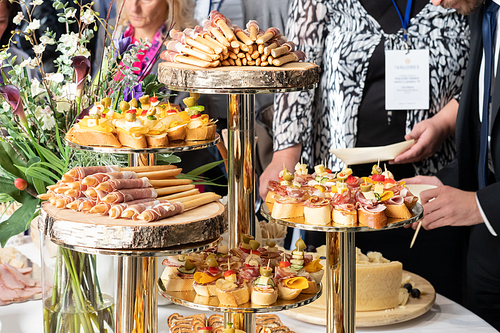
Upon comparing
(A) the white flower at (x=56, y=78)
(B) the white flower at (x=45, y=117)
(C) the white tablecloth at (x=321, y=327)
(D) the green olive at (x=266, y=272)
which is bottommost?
(C) the white tablecloth at (x=321, y=327)

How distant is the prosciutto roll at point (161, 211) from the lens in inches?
35.3

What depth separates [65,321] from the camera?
46.4 inches

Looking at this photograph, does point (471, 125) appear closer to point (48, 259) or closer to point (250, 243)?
point (250, 243)

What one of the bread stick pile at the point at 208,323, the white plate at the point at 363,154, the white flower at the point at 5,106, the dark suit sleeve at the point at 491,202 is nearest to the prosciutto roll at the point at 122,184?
the white flower at the point at 5,106

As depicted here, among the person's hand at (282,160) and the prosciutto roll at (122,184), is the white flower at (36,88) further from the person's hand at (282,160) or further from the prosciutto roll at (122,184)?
the person's hand at (282,160)

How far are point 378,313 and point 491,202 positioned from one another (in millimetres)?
1002

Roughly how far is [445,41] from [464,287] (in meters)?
1.17

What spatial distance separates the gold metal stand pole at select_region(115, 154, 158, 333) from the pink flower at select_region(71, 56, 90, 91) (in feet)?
1.34

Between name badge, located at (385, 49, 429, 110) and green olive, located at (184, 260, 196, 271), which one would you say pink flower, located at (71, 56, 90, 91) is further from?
name badge, located at (385, 49, 429, 110)

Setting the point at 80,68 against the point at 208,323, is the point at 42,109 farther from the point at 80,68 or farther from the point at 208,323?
the point at 208,323

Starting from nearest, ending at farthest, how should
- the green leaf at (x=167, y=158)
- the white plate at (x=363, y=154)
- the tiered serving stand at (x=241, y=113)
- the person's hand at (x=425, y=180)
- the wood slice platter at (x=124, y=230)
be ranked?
1. the wood slice platter at (x=124, y=230)
2. the tiered serving stand at (x=241, y=113)
3. the green leaf at (x=167, y=158)
4. the white plate at (x=363, y=154)
5. the person's hand at (x=425, y=180)

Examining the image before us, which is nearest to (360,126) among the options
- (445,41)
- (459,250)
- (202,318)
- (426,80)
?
(426,80)

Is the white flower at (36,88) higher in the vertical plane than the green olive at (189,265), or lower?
higher

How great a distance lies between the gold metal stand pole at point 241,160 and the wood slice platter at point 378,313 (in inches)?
12.6
